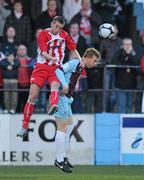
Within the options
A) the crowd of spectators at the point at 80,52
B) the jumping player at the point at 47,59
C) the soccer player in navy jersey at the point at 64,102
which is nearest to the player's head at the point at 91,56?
the soccer player in navy jersey at the point at 64,102

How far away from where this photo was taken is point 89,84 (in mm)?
16422

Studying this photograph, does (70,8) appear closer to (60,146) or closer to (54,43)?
(54,43)

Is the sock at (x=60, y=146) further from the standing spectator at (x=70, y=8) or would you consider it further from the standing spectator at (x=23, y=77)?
the standing spectator at (x=70, y=8)

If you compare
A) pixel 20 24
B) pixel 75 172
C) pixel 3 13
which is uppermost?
pixel 3 13

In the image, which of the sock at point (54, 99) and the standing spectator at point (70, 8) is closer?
the sock at point (54, 99)

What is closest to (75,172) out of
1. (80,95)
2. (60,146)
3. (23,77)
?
(60,146)

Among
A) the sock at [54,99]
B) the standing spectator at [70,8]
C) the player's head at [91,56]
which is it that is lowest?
the sock at [54,99]

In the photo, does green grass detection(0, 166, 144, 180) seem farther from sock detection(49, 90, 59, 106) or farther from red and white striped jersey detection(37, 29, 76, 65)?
red and white striped jersey detection(37, 29, 76, 65)

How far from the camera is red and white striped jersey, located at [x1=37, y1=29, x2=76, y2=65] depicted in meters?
14.0

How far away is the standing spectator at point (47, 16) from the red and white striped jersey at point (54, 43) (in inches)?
146

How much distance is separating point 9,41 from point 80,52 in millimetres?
1556

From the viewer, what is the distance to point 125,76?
16.5 m

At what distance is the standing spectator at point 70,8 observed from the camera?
18641 millimetres

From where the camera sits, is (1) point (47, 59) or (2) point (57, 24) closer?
(2) point (57, 24)
